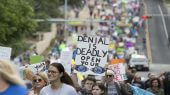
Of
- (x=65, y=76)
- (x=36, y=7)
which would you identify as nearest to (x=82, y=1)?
(x=36, y=7)

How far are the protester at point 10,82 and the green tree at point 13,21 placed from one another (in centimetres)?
2776

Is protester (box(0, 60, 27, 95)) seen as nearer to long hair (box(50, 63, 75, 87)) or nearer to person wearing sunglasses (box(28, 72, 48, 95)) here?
long hair (box(50, 63, 75, 87))

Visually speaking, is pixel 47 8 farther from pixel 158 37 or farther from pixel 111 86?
pixel 111 86

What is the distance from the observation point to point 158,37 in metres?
72.8

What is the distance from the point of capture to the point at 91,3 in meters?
97.4

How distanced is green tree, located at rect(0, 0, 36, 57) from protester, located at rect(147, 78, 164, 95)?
20442 millimetres

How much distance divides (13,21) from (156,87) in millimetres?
22729

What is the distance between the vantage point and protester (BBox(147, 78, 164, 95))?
1293 centimetres

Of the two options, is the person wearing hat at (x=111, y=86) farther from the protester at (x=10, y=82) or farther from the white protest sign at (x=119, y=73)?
the protester at (x=10, y=82)

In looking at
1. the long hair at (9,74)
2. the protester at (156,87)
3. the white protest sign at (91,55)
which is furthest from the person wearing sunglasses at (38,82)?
the white protest sign at (91,55)

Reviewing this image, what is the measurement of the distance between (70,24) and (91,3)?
38.5 ft

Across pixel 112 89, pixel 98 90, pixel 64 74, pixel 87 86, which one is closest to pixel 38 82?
pixel 98 90

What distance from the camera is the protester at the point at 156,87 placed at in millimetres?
12926

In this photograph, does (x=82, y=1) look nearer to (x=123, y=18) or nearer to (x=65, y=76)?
(x=123, y=18)
